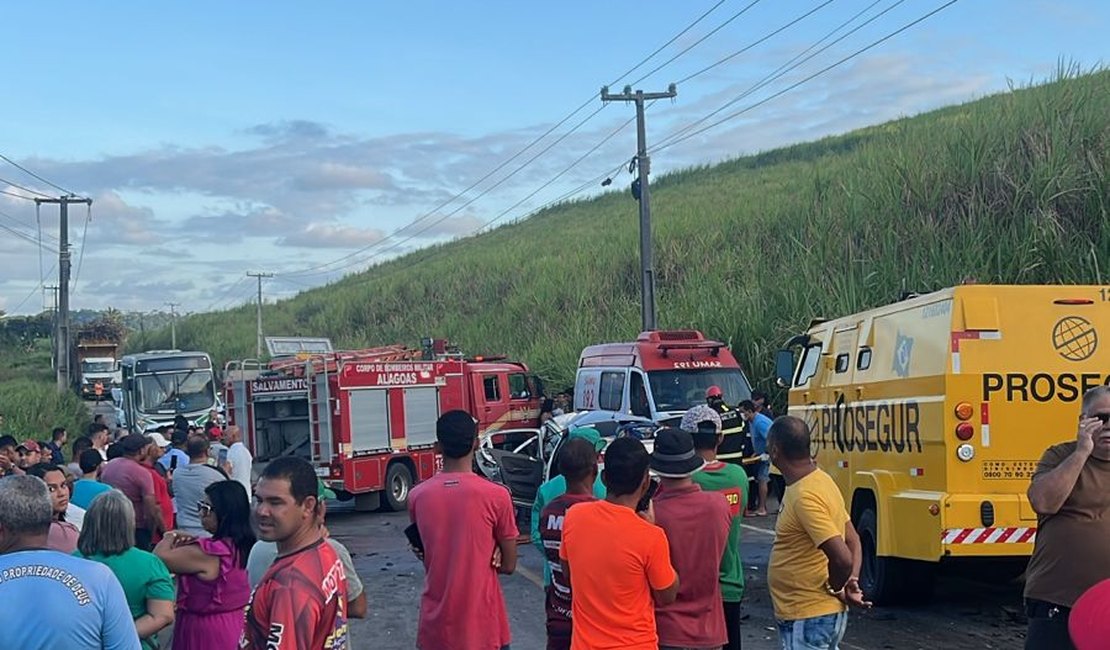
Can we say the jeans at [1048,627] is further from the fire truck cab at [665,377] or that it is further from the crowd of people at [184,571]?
the fire truck cab at [665,377]

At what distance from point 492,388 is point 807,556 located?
1823 centimetres

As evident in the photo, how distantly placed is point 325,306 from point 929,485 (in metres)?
69.4

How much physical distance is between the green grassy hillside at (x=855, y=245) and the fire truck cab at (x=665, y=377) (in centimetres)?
354

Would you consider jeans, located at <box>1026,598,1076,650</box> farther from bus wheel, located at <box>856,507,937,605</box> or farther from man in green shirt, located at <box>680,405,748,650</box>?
bus wheel, located at <box>856,507,937,605</box>

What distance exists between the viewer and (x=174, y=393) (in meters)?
36.6

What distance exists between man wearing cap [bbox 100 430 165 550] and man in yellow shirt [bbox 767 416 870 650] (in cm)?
603

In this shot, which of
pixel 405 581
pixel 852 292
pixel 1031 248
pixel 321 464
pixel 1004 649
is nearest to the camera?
pixel 1004 649

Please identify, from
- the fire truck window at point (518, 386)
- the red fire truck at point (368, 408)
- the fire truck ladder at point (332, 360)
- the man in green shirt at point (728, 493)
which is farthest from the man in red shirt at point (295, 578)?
the fire truck window at point (518, 386)

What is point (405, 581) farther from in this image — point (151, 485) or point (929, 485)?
point (929, 485)

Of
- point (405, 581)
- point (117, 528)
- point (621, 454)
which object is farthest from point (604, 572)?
point (405, 581)

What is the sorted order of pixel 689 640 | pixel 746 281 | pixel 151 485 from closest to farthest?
pixel 689 640
pixel 151 485
pixel 746 281

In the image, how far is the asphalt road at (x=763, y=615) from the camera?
929 cm

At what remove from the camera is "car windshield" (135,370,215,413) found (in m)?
36.3

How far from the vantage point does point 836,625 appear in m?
5.51
